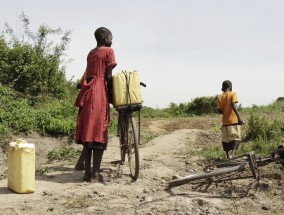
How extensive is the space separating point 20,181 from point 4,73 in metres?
8.10

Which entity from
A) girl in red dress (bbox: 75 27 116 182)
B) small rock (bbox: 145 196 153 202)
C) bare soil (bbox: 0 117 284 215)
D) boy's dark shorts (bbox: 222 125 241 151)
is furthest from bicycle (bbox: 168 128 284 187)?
boy's dark shorts (bbox: 222 125 241 151)

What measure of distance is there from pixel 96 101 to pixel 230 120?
10.6ft

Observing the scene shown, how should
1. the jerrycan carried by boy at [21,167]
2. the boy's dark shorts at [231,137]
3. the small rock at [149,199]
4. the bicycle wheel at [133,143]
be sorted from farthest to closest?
the boy's dark shorts at [231,137] < the bicycle wheel at [133,143] < the jerrycan carried by boy at [21,167] < the small rock at [149,199]

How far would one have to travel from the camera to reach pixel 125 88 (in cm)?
534

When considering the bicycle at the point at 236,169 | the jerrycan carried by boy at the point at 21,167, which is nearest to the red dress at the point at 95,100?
the jerrycan carried by boy at the point at 21,167

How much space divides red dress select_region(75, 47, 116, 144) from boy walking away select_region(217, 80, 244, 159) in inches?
119

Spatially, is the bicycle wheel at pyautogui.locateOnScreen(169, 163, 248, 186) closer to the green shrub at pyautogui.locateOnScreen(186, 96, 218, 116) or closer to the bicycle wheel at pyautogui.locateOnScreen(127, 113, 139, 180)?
the bicycle wheel at pyautogui.locateOnScreen(127, 113, 139, 180)

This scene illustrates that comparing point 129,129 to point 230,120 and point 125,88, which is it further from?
point 230,120

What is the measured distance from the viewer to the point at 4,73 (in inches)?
479

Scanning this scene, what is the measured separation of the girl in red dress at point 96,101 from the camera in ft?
17.5

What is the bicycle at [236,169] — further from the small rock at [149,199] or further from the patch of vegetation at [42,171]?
the patch of vegetation at [42,171]

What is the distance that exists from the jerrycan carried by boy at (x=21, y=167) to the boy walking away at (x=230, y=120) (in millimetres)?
4018

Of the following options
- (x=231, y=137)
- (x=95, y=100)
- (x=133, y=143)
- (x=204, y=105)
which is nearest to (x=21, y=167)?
(x=95, y=100)

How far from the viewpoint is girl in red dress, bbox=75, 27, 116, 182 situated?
5.32 metres
